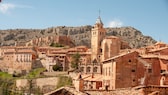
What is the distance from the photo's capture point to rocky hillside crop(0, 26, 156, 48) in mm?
88231

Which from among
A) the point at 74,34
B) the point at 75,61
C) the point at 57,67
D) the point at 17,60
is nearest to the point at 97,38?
the point at 75,61

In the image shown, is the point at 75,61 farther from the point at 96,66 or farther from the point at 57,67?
the point at 96,66

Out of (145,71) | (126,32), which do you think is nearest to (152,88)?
(145,71)

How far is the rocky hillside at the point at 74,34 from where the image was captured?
88231 millimetres

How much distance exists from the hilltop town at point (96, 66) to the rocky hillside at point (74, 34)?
48.4 ft

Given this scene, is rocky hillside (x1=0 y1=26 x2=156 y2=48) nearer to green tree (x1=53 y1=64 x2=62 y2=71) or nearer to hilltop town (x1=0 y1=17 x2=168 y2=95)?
hilltop town (x1=0 y1=17 x2=168 y2=95)

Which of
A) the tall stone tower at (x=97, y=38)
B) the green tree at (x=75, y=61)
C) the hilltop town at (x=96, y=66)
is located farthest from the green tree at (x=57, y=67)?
the tall stone tower at (x=97, y=38)

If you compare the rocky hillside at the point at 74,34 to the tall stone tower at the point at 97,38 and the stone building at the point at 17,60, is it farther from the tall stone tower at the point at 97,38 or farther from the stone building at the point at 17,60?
the tall stone tower at the point at 97,38

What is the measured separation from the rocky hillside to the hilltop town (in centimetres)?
1475

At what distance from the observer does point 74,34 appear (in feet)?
321

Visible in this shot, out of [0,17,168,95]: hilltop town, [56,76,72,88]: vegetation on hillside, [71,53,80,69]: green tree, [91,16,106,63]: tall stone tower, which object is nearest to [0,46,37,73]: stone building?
[0,17,168,95]: hilltop town

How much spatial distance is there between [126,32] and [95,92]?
82.6m

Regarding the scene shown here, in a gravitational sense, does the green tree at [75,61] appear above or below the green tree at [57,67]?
above

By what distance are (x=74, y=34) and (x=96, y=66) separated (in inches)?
2069
